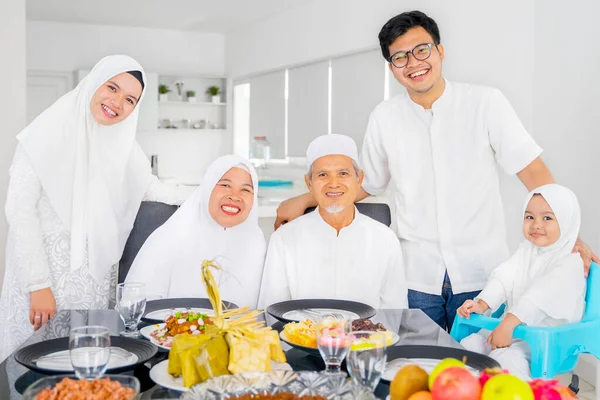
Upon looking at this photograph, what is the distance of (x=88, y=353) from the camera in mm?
1281

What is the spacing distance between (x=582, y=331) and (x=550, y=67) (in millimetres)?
2702

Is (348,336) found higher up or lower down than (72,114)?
lower down

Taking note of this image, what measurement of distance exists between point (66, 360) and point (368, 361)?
73cm

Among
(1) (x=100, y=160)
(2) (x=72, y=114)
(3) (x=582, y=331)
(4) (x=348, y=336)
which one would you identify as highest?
(2) (x=72, y=114)

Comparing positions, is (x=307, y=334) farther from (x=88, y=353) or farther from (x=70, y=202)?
(x=70, y=202)

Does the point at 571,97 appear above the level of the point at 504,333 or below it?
above

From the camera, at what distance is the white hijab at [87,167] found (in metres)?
2.39

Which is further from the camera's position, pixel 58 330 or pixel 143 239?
pixel 143 239

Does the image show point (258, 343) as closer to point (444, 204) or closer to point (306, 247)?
point (306, 247)

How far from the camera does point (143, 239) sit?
103 inches

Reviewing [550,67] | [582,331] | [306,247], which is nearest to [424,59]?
[306,247]

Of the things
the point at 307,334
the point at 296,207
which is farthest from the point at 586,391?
the point at 307,334

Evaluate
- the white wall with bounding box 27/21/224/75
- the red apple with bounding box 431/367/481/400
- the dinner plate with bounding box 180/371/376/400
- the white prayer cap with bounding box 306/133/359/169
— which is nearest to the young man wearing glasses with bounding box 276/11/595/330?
the white prayer cap with bounding box 306/133/359/169

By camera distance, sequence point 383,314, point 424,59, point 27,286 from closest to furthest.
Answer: point 383,314
point 27,286
point 424,59
